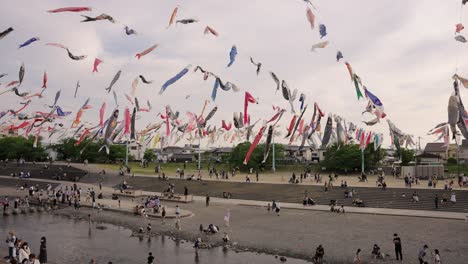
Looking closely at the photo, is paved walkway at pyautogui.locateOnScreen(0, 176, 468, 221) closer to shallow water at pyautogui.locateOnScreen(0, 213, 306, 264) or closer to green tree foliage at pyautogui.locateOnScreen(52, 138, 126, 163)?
shallow water at pyautogui.locateOnScreen(0, 213, 306, 264)

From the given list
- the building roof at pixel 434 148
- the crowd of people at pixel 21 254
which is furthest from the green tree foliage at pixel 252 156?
the building roof at pixel 434 148

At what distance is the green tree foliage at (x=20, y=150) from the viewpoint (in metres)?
83.4

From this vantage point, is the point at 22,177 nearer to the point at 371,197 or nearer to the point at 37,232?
the point at 37,232

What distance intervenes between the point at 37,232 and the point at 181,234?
897cm

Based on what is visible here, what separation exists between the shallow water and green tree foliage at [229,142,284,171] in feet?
130

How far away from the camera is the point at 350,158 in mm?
57125

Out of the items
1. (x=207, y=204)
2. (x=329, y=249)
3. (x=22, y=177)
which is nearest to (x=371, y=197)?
(x=207, y=204)

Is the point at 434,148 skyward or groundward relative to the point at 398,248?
skyward

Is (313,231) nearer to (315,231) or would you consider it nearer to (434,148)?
(315,231)

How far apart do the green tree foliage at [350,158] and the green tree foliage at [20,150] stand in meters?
62.2

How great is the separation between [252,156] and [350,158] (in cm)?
1582

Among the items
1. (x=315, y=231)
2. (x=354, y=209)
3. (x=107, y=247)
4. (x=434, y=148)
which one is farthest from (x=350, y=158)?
(x=434, y=148)

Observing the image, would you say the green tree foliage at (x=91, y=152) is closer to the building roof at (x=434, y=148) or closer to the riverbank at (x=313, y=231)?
the riverbank at (x=313, y=231)

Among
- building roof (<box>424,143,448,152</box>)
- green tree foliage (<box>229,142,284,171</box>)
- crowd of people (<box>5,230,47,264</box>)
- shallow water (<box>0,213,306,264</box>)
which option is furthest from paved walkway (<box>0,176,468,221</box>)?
building roof (<box>424,143,448,152</box>)
